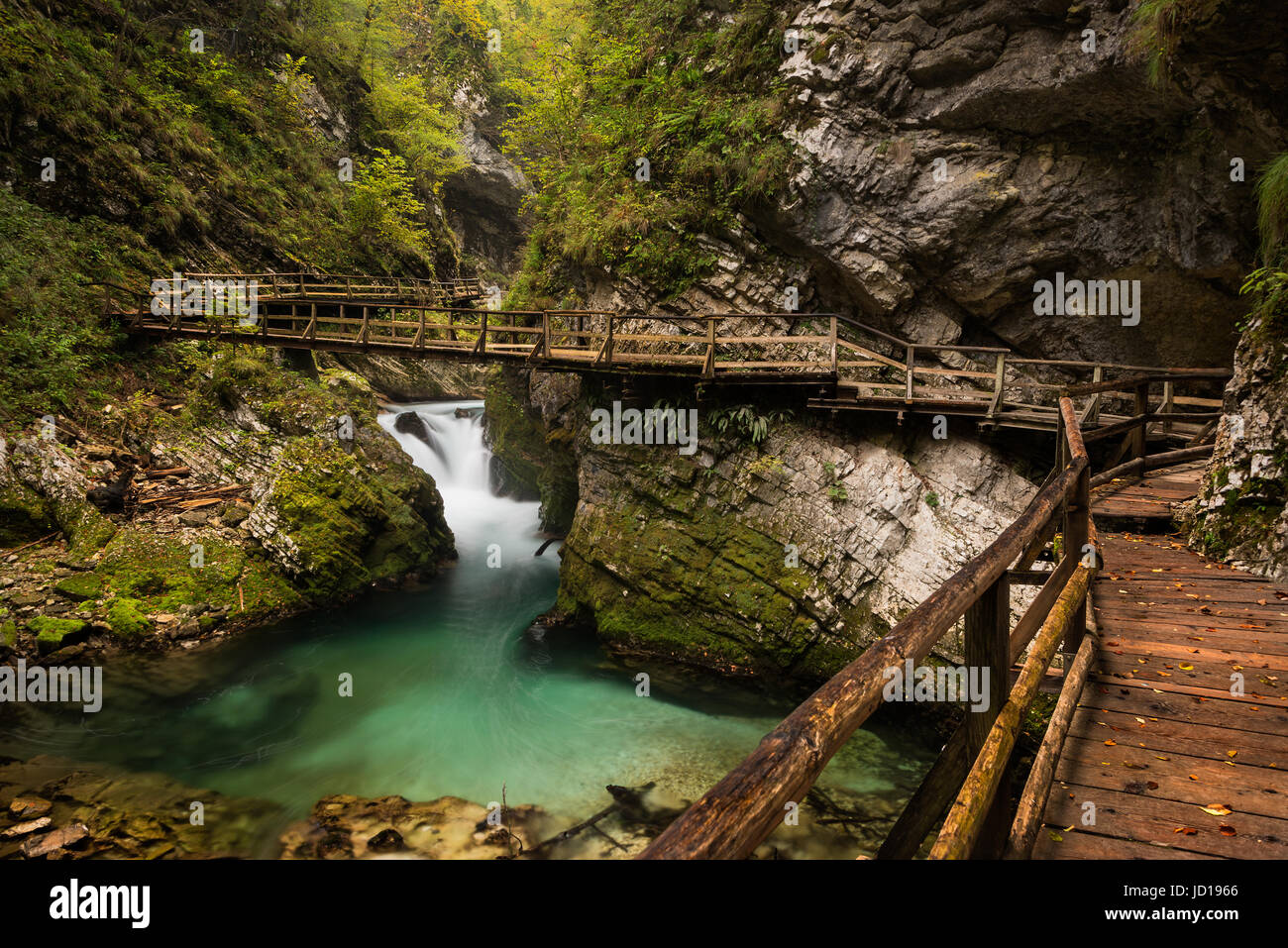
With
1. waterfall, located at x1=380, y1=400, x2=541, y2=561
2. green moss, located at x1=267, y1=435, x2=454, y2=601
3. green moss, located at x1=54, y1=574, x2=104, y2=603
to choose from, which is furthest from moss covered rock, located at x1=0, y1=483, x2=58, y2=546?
waterfall, located at x1=380, y1=400, x2=541, y2=561

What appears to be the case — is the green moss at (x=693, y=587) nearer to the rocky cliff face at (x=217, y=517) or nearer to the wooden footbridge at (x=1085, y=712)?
the wooden footbridge at (x=1085, y=712)

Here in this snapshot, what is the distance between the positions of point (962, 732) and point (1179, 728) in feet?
4.65

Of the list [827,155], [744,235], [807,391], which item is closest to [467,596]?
[807,391]

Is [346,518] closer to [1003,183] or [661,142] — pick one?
[661,142]

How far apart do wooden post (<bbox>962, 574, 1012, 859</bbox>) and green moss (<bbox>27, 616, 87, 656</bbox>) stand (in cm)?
1270

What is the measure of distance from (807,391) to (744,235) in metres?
3.97

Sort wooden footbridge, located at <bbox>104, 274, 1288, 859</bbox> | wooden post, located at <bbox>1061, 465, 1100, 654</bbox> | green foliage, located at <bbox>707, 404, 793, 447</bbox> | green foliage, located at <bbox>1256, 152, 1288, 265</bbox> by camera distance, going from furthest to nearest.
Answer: green foliage, located at <bbox>707, 404, 793, 447</bbox> → green foliage, located at <bbox>1256, 152, 1288, 265</bbox> → wooden post, located at <bbox>1061, 465, 1100, 654</bbox> → wooden footbridge, located at <bbox>104, 274, 1288, 859</bbox>

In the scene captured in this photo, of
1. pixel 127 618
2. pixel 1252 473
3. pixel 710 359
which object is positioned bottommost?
pixel 127 618

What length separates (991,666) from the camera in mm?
2357

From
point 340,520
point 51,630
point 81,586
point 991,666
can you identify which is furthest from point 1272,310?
point 81,586

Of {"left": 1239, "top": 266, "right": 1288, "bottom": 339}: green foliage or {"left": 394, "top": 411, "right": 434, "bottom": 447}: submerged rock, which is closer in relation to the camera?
{"left": 1239, "top": 266, "right": 1288, "bottom": 339}: green foliage

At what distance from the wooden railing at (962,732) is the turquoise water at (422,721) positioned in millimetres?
5491

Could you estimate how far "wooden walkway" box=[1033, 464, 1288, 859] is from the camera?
6.82ft

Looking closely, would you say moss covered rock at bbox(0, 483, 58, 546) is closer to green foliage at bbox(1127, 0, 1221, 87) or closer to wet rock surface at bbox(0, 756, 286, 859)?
wet rock surface at bbox(0, 756, 286, 859)
